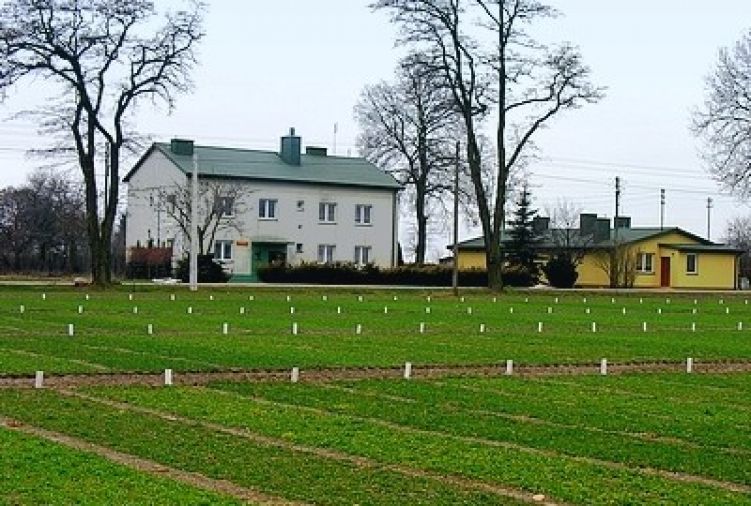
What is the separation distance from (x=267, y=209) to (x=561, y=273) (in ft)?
58.0

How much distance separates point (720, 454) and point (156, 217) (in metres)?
70.9

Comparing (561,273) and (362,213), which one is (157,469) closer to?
(561,273)

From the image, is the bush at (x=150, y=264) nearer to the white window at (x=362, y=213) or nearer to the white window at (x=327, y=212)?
the white window at (x=327, y=212)

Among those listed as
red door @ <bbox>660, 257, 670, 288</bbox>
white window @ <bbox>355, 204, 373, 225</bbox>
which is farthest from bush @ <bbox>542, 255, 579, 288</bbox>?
white window @ <bbox>355, 204, 373, 225</bbox>

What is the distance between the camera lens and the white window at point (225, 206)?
252 ft

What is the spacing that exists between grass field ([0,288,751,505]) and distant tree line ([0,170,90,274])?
52.8m

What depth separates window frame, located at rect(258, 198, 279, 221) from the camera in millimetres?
80500

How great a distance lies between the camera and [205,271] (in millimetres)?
68438

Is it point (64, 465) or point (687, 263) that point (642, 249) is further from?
point (64, 465)

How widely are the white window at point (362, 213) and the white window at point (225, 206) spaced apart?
28.1 ft

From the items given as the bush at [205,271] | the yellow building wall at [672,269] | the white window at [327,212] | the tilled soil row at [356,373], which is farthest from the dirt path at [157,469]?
the yellow building wall at [672,269]

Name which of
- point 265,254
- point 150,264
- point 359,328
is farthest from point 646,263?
point 359,328

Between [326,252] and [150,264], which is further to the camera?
[326,252]

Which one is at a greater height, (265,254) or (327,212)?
(327,212)
